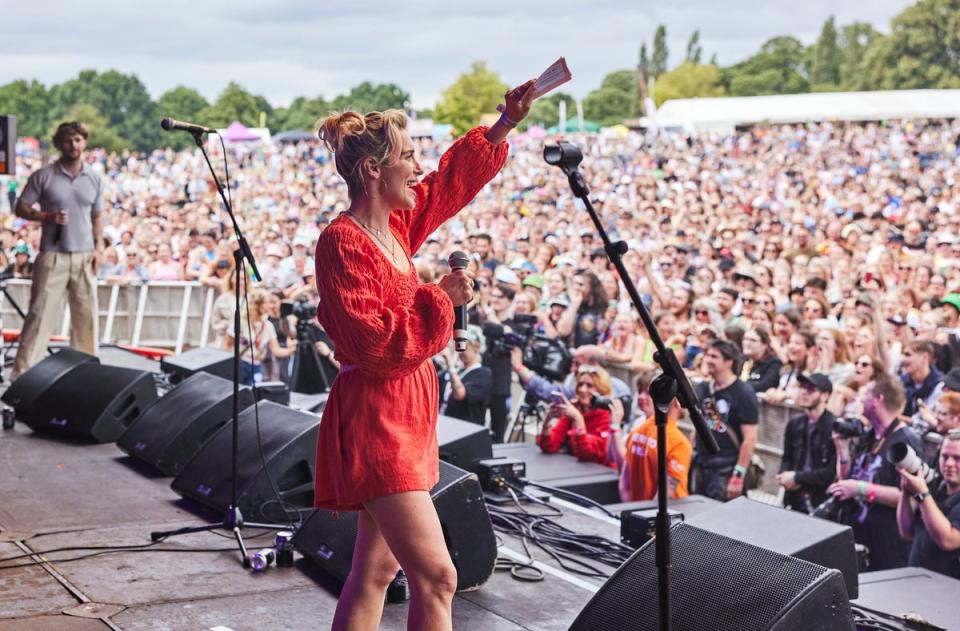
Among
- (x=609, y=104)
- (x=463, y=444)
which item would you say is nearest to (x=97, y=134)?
(x=609, y=104)

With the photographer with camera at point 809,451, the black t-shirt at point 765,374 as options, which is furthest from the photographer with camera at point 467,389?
the photographer with camera at point 809,451

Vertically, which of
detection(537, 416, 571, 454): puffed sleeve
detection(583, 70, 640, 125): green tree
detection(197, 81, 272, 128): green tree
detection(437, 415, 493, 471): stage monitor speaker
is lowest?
detection(537, 416, 571, 454): puffed sleeve

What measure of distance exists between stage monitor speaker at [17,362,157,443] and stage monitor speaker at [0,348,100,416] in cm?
4

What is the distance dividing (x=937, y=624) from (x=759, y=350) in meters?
3.40

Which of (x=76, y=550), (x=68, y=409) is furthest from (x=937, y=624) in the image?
(x=68, y=409)

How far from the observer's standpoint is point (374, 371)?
7.92 feet

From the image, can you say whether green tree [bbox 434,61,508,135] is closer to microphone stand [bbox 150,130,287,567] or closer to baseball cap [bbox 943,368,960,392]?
baseball cap [bbox 943,368,960,392]

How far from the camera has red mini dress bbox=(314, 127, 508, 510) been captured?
7.79ft

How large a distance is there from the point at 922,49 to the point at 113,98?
5350 cm

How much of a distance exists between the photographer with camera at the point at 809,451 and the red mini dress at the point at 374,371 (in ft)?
10.7

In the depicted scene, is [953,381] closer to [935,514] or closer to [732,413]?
[732,413]

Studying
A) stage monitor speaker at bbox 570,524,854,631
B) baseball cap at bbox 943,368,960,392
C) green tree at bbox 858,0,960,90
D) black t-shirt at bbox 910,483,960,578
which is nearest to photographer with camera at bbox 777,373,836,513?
baseball cap at bbox 943,368,960,392

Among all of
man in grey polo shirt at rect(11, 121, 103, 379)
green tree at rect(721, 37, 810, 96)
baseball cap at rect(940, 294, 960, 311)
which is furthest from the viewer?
green tree at rect(721, 37, 810, 96)

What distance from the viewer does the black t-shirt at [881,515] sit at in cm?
482
